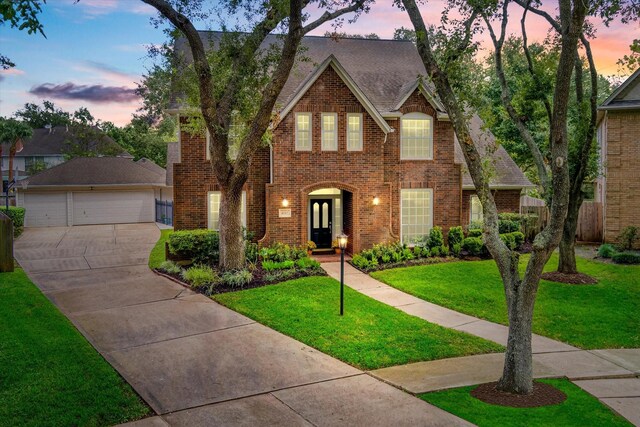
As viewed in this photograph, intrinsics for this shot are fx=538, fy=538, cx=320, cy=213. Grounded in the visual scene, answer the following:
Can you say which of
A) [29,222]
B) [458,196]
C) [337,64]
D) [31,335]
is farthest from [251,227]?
[29,222]

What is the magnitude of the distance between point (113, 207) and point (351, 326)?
25.6 metres

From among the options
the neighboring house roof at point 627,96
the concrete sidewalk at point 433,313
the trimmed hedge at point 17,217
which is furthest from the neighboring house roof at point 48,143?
the neighboring house roof at point 627,96

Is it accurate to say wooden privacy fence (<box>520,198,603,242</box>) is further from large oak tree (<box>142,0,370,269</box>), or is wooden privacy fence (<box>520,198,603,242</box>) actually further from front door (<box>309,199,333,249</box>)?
large oak tree (<box>142,0,370,269</box>)

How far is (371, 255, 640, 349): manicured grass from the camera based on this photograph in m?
11.6

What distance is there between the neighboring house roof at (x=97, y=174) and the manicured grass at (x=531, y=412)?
28106mm

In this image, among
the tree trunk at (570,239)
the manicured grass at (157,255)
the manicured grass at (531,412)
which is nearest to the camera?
the manicured grass at (531,412)

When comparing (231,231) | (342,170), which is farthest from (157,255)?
(342,170)

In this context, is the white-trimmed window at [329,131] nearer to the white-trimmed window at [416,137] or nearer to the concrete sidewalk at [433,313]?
the white-trimmed window at [416,137]

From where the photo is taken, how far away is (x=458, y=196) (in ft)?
69.5

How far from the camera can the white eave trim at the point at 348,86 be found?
61.7ft

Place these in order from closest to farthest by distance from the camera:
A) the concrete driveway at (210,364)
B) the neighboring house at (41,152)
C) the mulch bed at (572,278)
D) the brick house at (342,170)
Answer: the concrete driveway at (210,364) < the mulch bed at (572,278) < the brick house at (342,170) < the neighboring house at (41,152)

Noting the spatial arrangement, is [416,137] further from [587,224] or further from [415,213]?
[587,224]

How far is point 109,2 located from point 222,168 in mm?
5707

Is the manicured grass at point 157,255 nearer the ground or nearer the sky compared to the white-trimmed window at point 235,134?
nearer the ground
